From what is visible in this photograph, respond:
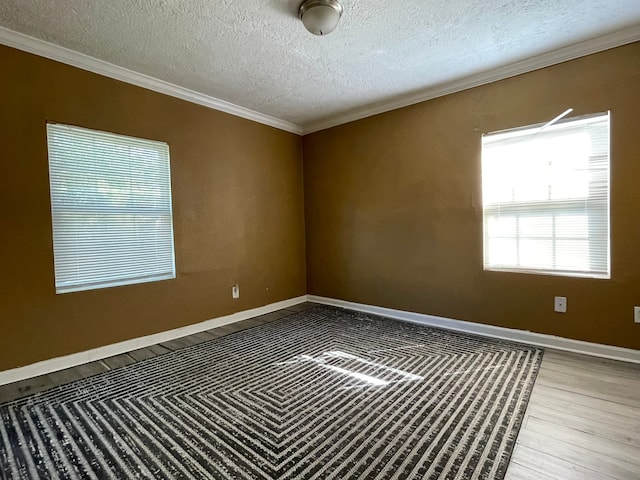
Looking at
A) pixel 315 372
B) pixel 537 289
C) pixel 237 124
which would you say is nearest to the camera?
pixel 315 372

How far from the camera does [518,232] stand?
289 centimetres

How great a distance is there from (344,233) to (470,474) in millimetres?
3007

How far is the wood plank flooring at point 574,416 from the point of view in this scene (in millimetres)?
1375

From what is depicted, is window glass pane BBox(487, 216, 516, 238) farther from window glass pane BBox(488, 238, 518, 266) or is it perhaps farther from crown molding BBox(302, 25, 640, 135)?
crown molding BBox(302, 25, 640, 135)

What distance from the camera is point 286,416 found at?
5.86 ft

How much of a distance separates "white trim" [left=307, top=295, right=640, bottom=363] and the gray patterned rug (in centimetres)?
17

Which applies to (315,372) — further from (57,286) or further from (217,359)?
(57,286)

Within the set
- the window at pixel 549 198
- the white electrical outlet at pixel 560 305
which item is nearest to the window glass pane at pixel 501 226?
the window at pixel 549 198

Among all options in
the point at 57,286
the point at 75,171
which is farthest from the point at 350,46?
the point at 57,286

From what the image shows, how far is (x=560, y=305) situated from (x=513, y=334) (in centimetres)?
47

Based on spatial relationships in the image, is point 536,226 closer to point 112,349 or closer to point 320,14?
point 320,14

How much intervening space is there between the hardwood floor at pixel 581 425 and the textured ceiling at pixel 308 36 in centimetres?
247

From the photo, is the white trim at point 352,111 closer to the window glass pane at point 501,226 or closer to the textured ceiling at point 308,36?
the textured ceiling at point 308,36

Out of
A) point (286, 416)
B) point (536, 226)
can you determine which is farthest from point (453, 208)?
point (286, 416)
